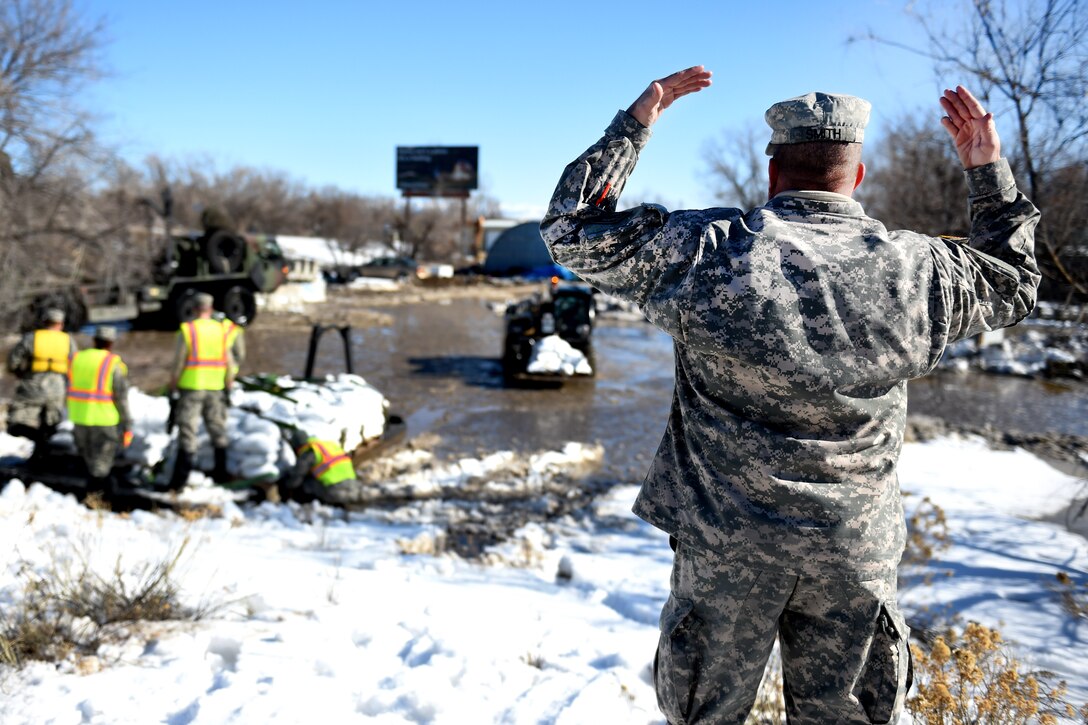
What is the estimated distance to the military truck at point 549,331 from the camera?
469 inches

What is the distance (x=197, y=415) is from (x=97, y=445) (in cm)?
74

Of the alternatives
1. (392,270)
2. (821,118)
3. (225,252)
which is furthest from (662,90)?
(392,270)

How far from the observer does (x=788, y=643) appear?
1.77 metres

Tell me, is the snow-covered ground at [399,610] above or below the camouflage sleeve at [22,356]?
below

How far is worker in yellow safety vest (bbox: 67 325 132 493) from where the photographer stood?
5715 mm

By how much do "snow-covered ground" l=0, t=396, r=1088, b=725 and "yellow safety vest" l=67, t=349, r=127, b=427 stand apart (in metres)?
0.63

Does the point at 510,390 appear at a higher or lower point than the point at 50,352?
lower

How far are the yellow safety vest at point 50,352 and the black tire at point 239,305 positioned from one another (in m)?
10.7

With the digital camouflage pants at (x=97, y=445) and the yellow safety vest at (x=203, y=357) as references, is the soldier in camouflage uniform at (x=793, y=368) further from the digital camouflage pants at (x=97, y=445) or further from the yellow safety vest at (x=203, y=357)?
the digital camouflage pants at (x=97, y=445)

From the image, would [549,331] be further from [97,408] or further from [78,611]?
[78,611]

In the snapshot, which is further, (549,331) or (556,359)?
(549,331)

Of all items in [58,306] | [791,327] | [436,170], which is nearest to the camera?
[791,327]

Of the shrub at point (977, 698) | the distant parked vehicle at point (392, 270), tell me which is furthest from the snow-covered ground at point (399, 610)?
the distant parked vehicle at point (392, 270)

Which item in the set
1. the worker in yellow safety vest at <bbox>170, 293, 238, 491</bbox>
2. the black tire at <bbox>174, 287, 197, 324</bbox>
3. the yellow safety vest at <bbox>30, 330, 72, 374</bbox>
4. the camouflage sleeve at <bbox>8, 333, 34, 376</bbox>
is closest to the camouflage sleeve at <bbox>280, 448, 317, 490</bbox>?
the worker in yellow safety vest at <bbox>170, 293, 238, 491</bbox>
